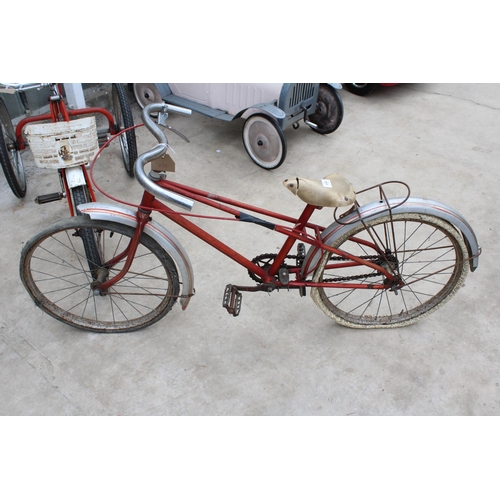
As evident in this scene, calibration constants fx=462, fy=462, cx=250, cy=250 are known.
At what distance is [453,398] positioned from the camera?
86.5 inches

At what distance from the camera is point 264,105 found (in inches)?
135

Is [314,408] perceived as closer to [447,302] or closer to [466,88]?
[447,302]

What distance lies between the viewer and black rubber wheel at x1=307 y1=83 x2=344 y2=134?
3.81m

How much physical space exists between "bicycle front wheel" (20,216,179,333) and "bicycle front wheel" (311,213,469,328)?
86 centimetres

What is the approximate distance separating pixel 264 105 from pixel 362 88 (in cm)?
163

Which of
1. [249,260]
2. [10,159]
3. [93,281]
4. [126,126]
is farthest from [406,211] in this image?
[10,159]

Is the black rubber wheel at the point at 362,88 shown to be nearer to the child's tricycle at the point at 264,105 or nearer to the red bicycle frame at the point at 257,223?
the child's tricycle at the point at 264,105

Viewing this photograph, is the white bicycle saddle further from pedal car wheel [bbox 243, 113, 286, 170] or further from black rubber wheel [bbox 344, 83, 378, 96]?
black rubber wheel [bbox 344, 83, 378, 96]

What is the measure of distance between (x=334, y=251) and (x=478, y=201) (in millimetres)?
1786

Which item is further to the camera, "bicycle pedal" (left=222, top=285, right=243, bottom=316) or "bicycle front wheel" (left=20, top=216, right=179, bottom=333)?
"bicycle pedal" (left=222, top=285, right=243, bottom=316)

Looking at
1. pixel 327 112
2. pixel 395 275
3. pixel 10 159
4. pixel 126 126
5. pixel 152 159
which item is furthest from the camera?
pixel 327 112

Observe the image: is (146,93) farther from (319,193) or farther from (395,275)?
(395,275)

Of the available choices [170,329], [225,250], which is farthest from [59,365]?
[225,250]

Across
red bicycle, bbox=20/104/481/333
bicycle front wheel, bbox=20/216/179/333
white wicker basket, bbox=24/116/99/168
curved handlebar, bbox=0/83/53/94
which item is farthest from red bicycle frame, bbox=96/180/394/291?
curved handlebar, bbox=0/83/53/94
